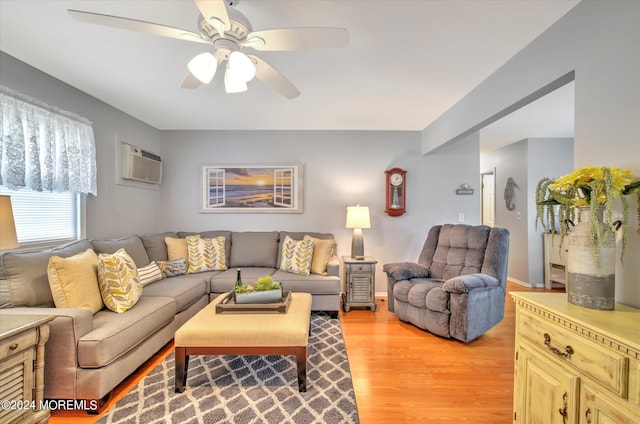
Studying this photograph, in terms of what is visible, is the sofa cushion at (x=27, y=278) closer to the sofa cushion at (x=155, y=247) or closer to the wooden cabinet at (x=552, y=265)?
the sofa cushion at (x=155, y=247)

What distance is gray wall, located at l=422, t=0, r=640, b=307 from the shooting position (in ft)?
4.03

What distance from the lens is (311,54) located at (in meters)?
2.08

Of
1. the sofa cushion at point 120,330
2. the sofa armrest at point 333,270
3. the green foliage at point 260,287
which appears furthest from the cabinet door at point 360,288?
the sofa cushion at point 120,330

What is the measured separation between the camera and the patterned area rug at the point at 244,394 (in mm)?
1683

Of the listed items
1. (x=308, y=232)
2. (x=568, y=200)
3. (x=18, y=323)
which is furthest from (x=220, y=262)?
(x=568, y=200)

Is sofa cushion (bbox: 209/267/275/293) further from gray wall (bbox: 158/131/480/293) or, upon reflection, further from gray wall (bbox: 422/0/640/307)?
gray wall (bbox: 422/0/640/307)

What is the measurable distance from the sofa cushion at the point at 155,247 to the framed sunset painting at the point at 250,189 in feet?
2.62

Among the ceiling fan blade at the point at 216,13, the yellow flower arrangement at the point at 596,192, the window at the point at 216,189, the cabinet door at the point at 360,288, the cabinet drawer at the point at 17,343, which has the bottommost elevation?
the cabinet door at the point at 360,288

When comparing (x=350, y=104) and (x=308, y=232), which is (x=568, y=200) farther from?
(x=308, y=232)

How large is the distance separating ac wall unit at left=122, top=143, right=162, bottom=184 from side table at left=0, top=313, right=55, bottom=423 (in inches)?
84.4

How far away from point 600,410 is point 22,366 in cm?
254

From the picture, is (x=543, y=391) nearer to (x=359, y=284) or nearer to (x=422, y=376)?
(x=422, y=376)

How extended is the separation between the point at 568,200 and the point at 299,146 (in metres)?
3.28

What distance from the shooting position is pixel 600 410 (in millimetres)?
997
